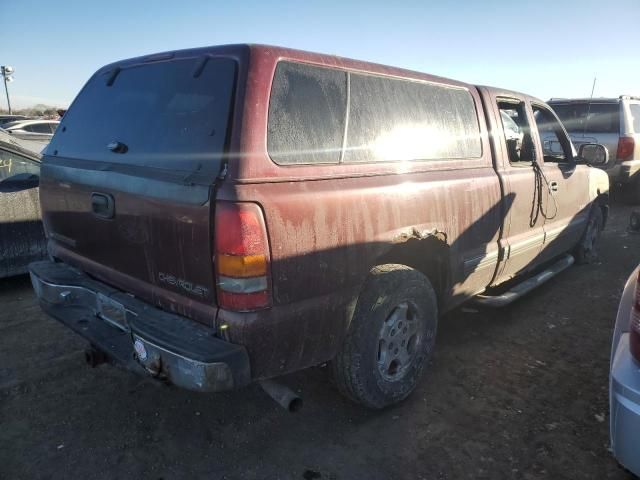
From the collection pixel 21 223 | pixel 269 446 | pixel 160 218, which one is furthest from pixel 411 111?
pixel 21 223

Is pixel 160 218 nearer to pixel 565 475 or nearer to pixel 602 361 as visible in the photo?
pixel 565 475

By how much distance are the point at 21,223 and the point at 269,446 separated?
11.2ft

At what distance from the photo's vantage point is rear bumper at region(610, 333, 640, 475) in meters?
1.76

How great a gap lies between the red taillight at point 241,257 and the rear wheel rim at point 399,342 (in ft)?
3.16

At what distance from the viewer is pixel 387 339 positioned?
2.82 metres

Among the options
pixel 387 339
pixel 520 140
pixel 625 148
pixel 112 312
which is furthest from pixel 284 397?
pixel 625 148

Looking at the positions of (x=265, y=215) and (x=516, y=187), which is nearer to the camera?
(x=265, y=215)

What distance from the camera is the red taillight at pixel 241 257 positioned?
6.46 feet

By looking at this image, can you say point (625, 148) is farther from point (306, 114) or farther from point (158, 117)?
point (158, 117)

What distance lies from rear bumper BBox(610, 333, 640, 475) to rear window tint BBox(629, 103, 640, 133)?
842cm

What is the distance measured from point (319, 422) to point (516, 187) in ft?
7.70

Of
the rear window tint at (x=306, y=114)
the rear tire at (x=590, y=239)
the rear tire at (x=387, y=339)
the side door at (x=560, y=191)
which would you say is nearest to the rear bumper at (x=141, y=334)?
the rear tire at (x=387, y=339)

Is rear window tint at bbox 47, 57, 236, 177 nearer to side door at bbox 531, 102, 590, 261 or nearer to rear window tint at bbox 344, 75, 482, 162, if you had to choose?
rear window tint at bbox 344, 75, 482, 162

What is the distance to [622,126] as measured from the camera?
838 centimetres
